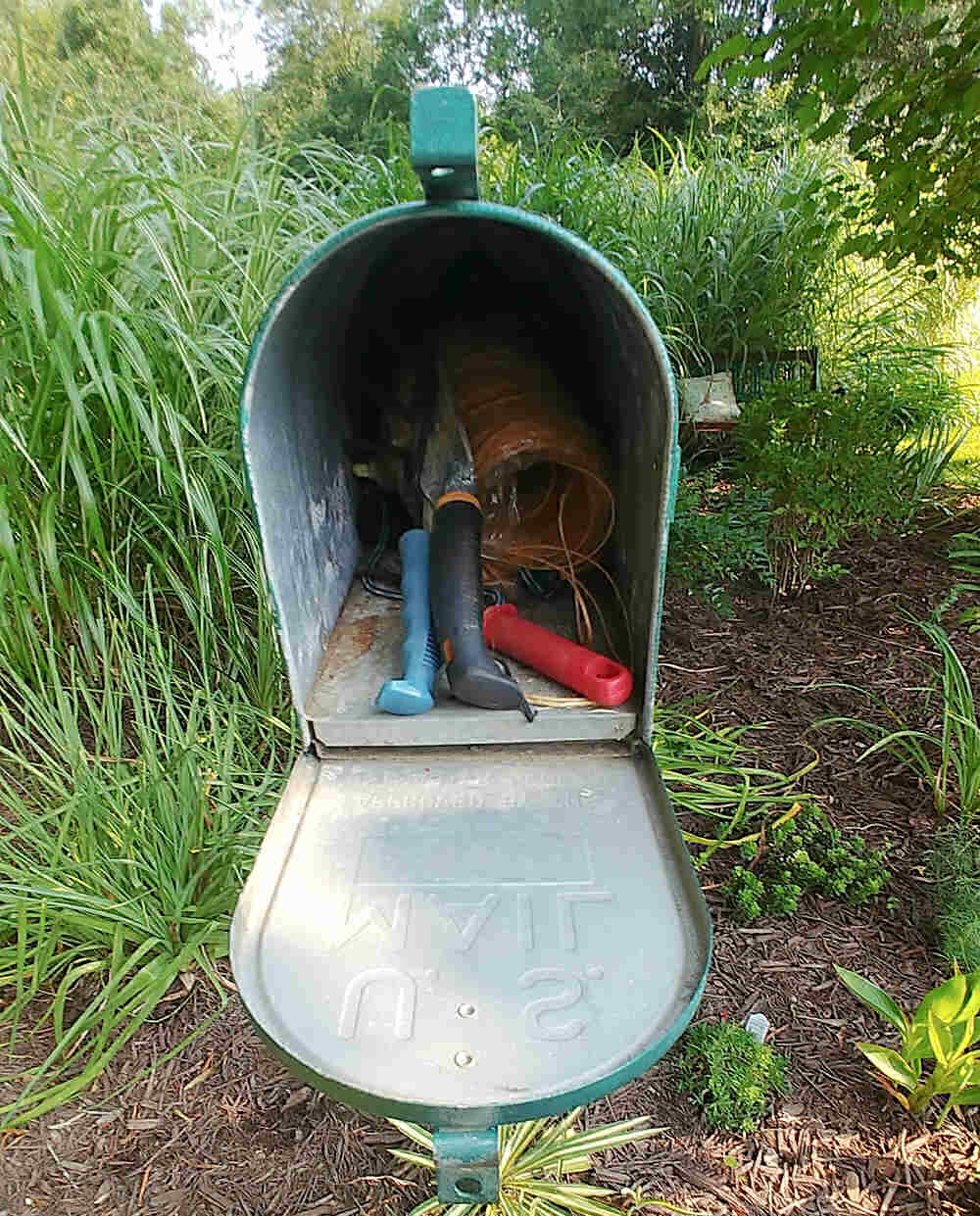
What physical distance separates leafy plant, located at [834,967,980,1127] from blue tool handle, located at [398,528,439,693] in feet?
2.82

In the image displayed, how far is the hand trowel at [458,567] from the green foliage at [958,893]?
0.95m

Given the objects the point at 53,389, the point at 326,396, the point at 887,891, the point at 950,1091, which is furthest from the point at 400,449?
the point at 950,1091

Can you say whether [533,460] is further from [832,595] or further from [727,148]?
[727,148]

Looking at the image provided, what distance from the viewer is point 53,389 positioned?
1.84 meters

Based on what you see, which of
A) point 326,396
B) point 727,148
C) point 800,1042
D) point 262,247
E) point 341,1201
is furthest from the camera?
point 727,148

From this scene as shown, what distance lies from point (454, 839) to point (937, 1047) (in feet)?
2.66

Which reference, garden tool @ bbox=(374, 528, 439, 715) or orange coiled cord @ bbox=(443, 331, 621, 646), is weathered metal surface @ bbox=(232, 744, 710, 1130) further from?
orange coiled cord @ bbox=(443, 331, 621, 646)

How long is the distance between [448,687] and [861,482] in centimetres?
159

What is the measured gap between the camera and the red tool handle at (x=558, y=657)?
1.56 metres

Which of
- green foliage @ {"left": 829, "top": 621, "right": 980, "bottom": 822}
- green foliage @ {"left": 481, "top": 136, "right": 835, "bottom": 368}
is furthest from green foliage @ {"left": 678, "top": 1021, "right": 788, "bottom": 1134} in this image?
green foliage @ {"left": 481, "top": 136, "right": 835, "bottom": 368}

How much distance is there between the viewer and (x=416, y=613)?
1812 mm

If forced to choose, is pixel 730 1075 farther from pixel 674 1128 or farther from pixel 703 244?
pixel 703 244

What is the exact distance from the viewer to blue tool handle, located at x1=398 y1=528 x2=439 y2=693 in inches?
64.4

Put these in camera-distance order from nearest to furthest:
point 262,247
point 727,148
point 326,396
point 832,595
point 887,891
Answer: point 887,891 → point 326,396 → point 262,247 → point 832,595 → point 727,148
